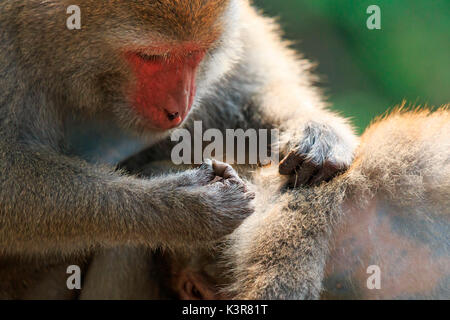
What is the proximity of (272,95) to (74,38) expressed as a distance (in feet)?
5.27

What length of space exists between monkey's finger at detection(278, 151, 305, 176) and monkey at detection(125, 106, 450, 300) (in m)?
0.19

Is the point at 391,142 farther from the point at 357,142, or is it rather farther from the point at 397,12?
the point at 397,12

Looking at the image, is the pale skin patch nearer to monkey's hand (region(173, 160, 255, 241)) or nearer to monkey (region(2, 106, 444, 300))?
monkey (region(2, 106, 444, 300))

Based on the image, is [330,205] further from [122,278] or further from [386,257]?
[122,278]

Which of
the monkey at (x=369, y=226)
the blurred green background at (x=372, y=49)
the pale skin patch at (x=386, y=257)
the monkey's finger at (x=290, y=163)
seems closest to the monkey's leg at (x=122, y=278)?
the monkey at (x=369, y=226)

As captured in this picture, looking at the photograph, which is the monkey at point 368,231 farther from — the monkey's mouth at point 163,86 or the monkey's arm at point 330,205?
the monkey's mouth at point 163,86

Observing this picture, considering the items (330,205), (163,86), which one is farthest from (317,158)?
(163,86)

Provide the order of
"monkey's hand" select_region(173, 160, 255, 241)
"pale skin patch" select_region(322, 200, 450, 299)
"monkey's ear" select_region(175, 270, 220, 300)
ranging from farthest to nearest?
"monkey's ear" select_region(175, 270, 220, 300)
"monkey's hand" select_region(173, 160, 255, 241)
"pale skin patch" select_region(322, 200, 450, 299)

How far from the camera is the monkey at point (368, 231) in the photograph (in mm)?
2654

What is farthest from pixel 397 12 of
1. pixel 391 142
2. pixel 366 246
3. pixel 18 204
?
pixel 18 204

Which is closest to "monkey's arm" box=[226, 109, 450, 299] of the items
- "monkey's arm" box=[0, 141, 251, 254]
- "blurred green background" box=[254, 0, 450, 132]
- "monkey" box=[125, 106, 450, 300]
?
"monkey" box=[125, 106, 450, 300]

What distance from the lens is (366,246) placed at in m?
2.75

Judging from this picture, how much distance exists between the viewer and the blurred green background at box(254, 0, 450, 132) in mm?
5836

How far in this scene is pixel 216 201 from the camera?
10.3 feet
